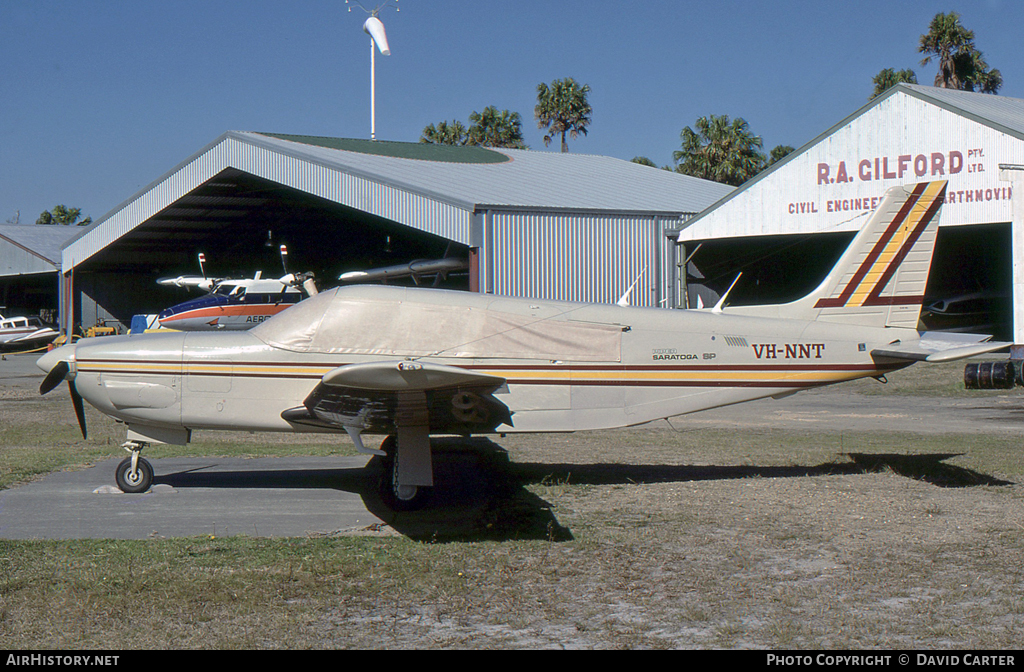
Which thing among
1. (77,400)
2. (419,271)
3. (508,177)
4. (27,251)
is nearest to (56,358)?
(77,400)

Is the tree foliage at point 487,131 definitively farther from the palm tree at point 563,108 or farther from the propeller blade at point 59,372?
the propeller blade at point 59,372

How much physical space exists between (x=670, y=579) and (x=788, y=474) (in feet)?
14.9

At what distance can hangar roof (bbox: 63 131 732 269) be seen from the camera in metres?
26.7

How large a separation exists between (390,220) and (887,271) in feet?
72.3

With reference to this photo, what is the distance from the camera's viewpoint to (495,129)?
6831 centimetres

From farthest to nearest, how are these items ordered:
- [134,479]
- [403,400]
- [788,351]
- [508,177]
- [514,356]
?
[508,177]
[788,351]
[134,479]
[514,356]
[403,400]

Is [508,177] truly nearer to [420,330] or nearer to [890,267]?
[890,267]

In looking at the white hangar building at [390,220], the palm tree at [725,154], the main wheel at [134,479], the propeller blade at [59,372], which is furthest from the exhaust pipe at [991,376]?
the palm tree at [725,154]

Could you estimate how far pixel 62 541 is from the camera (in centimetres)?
727

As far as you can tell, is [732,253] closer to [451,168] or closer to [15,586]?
[451,168]

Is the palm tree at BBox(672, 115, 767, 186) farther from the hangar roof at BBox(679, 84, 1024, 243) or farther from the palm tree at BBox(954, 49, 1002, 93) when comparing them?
the hangar roof at BBox(679, 84, 1024, 243)

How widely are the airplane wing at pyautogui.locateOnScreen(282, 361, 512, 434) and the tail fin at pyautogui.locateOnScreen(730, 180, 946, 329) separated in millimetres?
3971

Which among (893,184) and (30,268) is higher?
(30,268)

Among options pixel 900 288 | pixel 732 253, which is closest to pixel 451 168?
pixel 732 253
